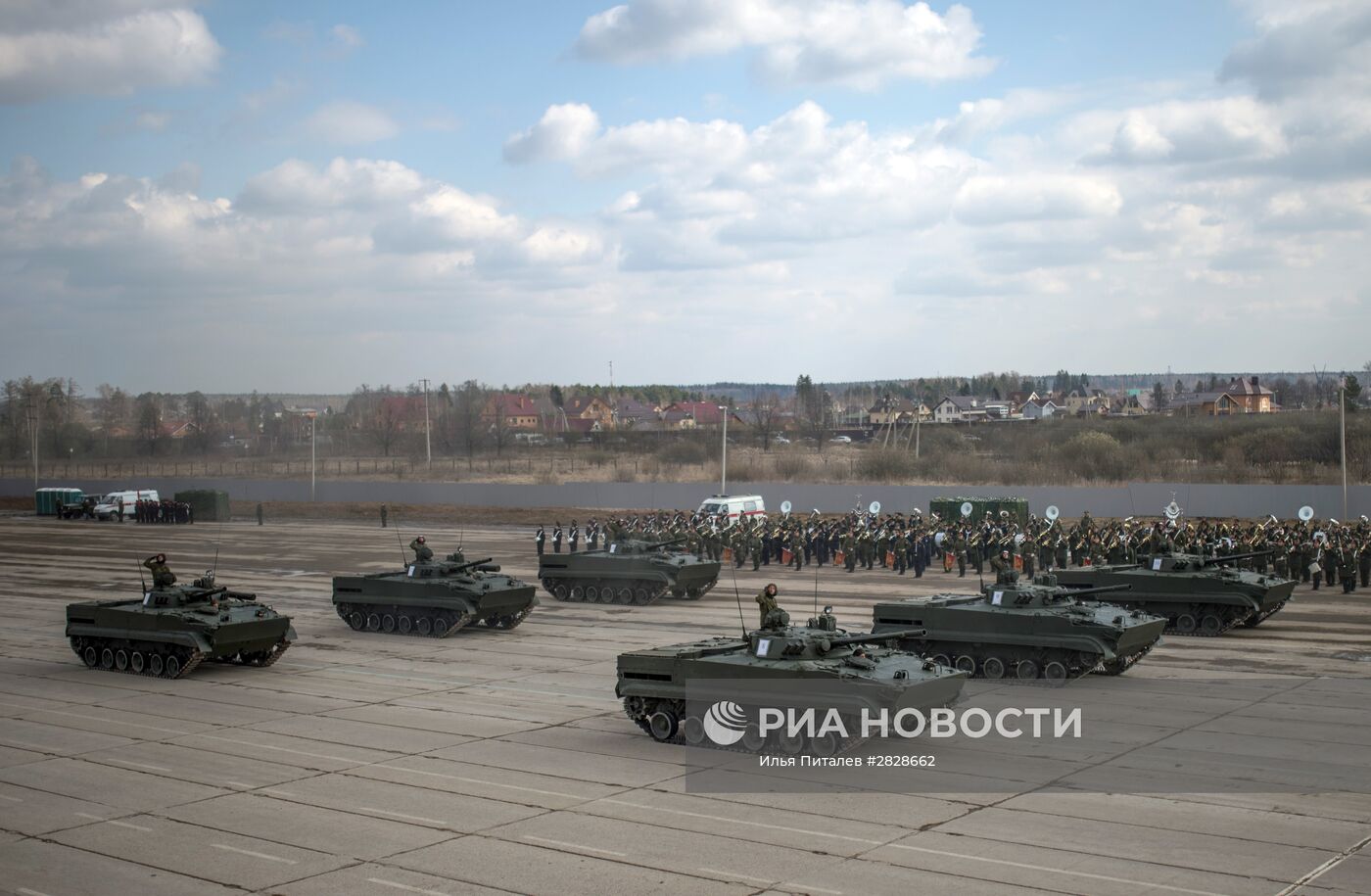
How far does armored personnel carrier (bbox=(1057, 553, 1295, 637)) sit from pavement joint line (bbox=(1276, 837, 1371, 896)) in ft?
43.3

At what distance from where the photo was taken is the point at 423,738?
57.5 ft

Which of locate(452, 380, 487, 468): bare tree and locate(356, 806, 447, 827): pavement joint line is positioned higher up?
locate(452, 380, 487, 468): bare tree

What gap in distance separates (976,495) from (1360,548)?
56.2 feet

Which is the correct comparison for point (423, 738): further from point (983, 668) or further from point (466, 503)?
point (466, 503)

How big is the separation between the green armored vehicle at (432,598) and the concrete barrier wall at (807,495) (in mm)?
25086

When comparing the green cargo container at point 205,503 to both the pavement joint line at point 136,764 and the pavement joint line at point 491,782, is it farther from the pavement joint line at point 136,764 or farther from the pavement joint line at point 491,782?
the pavement joint line at point 491,782

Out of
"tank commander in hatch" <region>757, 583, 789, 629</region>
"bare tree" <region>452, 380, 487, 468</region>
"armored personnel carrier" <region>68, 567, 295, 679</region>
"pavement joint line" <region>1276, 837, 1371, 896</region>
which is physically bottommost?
"pavement joint line" <region>1276, 837, 1371, 896</region>

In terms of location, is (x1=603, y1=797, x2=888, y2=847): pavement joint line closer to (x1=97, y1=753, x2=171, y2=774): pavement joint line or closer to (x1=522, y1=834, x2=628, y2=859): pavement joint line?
(x1=522, y1=834, x2=628, y2=859): pavement joint line

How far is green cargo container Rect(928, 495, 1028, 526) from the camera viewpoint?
44.2 meters

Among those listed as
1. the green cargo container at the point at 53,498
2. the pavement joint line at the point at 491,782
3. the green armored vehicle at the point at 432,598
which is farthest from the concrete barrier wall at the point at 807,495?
the pavement joint line at the point at 491,782

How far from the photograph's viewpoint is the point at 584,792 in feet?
47.9

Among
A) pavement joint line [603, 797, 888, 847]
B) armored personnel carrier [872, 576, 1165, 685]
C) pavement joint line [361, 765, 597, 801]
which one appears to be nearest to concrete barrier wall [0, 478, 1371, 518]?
armored personnel carrier [872, 576, 1165, 685]

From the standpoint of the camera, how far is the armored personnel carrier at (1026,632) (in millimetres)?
20547

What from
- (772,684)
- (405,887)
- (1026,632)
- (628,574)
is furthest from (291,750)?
(628,574)
